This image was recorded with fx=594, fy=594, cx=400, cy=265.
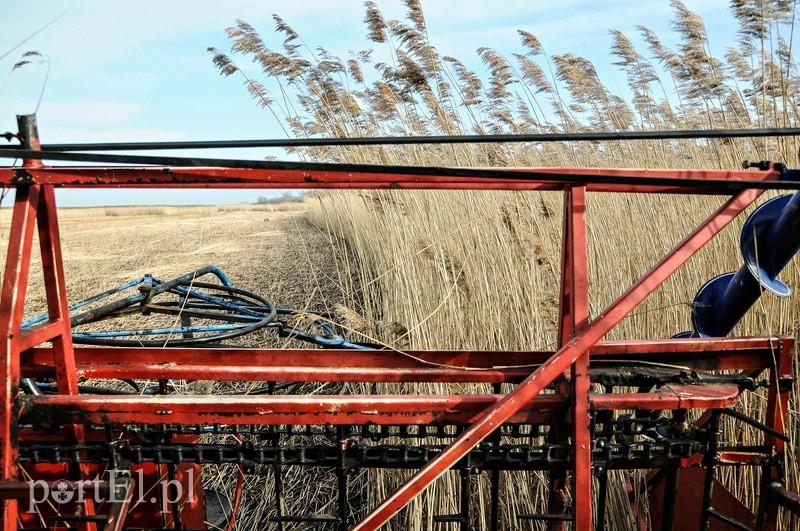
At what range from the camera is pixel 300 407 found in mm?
1686

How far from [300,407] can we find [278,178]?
672 mm

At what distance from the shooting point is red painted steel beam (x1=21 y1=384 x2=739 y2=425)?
5.53 ft

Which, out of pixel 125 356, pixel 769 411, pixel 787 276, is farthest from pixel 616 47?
pixel 125 356

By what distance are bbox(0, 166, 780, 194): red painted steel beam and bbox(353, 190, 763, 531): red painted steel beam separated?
0.44 ft

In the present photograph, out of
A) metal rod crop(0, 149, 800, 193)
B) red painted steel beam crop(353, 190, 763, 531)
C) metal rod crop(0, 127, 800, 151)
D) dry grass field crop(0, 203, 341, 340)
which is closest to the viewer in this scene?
metal rod crop(0, 149, 800, 193)

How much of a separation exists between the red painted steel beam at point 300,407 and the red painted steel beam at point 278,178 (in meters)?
0.62

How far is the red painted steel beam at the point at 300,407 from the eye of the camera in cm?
169

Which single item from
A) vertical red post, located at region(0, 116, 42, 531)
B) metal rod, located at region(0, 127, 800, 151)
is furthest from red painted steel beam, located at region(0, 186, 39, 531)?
metal rod, located at region(0, 127, 800, 151)

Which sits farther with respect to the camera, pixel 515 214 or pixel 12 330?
pixel 515 214

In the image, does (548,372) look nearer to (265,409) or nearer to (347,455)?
(347,455)

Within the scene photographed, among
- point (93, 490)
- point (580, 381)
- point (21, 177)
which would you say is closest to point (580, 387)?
point (580, 381)

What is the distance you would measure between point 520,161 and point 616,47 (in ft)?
3.57

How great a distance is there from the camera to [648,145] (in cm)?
380

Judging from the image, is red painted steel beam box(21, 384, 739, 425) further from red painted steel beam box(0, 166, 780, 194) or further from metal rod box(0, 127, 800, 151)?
metal rod box(0, 127, 800, 151)
